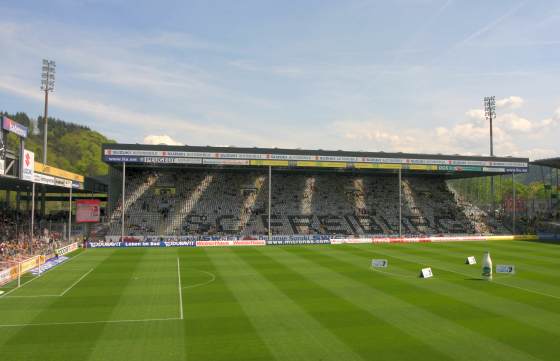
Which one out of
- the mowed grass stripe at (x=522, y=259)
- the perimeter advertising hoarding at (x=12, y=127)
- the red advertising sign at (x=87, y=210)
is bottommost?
the mowed grass stripe at (x=522, y=259)

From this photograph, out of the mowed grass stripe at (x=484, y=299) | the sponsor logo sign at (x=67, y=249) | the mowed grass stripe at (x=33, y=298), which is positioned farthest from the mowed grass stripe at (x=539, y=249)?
the sponsor logo sign at (x=67, y=249)

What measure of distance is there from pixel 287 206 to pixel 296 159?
9.75 meters

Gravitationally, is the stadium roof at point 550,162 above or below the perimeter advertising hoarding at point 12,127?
above

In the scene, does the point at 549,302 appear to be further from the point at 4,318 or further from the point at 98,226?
the point at 98,226

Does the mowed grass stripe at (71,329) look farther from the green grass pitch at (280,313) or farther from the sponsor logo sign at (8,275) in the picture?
the sponsor logo sign at (8,275)

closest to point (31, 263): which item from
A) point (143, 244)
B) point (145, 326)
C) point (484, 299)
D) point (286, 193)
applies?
point (143, 244)

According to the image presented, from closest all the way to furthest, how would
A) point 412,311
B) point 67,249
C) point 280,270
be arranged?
1. point 412,311
2. point 280,270
3. point 67,249

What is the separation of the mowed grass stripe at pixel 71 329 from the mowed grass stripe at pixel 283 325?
19.3ft

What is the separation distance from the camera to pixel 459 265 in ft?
106

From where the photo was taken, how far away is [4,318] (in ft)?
58.3

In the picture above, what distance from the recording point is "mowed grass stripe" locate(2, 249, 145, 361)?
1391 cm

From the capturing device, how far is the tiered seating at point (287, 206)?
186 feet

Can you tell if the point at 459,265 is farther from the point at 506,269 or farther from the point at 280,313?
the point at 280,313

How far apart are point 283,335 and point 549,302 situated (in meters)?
13.6
